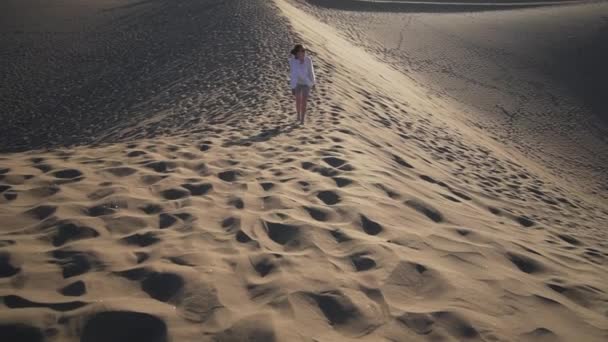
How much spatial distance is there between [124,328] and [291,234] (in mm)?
1327

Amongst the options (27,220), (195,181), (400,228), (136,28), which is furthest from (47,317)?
(136,28)

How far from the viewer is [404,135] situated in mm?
6633

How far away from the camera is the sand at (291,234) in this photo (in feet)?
7.70

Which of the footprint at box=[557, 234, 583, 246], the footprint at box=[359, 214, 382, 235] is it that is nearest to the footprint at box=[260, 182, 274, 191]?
the footprint at box=[359, 214, 382, 235]

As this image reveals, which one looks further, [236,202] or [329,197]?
[329,197]

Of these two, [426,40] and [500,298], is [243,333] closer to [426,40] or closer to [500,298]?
[500,298]

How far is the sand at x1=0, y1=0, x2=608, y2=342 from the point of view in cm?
235

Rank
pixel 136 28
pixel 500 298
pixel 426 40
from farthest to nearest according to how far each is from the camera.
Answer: pixel 426 40 < pixel 136 28 < pixel 500 298

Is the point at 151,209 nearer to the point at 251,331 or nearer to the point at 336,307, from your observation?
the point at 251,331

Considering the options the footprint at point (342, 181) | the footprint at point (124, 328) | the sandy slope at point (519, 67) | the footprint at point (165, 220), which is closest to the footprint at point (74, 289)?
the footprint at point (124, 328)

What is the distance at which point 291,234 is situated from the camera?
3.16 m

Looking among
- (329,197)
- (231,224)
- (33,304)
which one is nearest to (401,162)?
(329,197)

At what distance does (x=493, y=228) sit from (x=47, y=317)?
343 cm

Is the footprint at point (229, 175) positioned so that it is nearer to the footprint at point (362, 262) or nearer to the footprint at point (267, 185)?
the footprint at point (267, 185)
